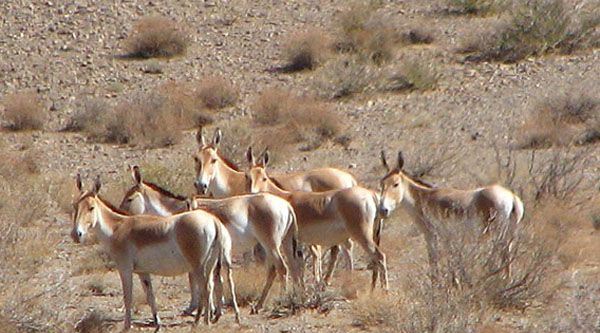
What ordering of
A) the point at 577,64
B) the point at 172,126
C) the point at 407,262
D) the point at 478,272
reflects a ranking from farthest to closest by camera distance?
the point at 577,64 → the point at 172,126 → the point at 407,262 → the point at 478,272

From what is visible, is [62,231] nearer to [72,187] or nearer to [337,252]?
[72,187]

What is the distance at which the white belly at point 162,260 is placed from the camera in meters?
15.2

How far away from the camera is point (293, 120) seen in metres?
28.1

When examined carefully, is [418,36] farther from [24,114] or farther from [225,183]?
[225,183]

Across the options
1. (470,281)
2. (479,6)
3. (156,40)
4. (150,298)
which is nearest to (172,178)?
(150,298)

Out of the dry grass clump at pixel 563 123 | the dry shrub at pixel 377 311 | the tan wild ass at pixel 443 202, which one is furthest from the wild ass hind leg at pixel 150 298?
the dry grass clump at pixel 563 123

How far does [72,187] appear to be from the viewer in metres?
23.8

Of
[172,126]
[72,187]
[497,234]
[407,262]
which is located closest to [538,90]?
[172,126]

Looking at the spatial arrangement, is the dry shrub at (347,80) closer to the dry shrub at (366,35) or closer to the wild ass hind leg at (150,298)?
the dry shrub at (366,35)

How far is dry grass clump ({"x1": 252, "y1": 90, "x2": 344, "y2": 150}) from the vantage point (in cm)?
2712

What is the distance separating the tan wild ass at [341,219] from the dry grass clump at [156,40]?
15.5 metres

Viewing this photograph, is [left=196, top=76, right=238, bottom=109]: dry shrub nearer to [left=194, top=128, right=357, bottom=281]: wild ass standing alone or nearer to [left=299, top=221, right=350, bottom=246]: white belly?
[left=194, top=128, right=357, bottom=281]: wild ass standing alone

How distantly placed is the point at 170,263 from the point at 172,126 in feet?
43.1

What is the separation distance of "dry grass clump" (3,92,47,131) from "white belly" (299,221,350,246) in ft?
42.3
